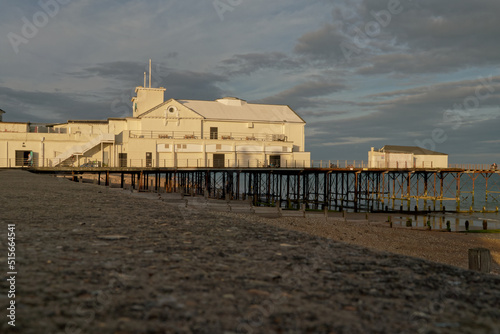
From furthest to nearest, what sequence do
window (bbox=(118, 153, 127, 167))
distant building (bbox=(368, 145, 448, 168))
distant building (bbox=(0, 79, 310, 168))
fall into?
1. distant building (bbox=(368, 145, 448, 168))
2. window (bbox=(118, 153, 127, 167))
3. distant building (bbox=(0, 79, 310, 168))

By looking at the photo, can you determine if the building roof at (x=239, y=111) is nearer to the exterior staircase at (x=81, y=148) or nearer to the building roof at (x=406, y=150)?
the exterior staircase at (x=81, y=148)

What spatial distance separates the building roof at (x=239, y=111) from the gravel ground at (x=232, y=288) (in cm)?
4956

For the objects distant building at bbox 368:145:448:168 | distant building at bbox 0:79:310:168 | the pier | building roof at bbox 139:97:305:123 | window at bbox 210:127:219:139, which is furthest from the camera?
distant building at bbox 368:145:448:168

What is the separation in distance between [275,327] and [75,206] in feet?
32.3

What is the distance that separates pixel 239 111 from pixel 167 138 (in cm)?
1276

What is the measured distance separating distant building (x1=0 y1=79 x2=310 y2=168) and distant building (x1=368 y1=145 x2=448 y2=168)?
11.0 meters

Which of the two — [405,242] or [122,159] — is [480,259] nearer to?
[405,242]

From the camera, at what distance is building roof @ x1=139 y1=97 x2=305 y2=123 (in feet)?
184

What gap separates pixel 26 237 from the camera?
6.37 m

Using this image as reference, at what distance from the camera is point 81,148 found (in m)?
47.5

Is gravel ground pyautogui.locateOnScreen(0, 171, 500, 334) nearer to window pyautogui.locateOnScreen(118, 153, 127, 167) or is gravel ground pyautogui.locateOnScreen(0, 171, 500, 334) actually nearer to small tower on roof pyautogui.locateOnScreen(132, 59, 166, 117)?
window pyautogui.locateOnScreen(118, 153, 127, 167)

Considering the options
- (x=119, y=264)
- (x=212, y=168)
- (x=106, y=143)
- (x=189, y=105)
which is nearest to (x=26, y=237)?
(x=119, y=264)

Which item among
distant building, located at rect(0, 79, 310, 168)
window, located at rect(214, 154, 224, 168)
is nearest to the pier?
window, located at rect(214, 154, 224, 168)

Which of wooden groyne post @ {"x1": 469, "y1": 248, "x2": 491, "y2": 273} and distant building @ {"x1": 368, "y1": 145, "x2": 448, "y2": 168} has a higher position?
distant building @ {"x1": 368, "y1": 145, "x2": 448, "y2": 168}
